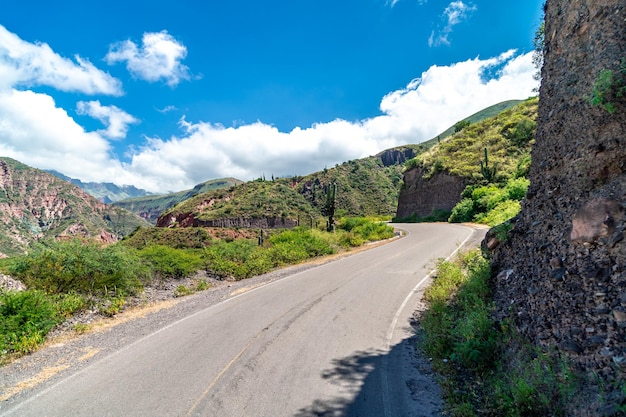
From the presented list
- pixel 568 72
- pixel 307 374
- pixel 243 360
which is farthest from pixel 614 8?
pixel 243 360

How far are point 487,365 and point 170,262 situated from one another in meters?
11.7

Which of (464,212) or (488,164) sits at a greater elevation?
(488,164)

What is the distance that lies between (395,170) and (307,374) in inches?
5644

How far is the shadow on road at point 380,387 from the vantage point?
4.37m

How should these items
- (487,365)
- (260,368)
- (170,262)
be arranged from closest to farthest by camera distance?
1. (487,365)
2. (260,368)
3. (170,262)

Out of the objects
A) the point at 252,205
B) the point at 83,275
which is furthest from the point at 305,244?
the point at 252,205

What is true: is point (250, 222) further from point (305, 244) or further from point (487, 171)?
point (305, 244)

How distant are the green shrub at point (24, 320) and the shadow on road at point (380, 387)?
633cm

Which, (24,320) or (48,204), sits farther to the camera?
(48,204)

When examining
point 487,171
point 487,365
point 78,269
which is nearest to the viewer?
point 487,365

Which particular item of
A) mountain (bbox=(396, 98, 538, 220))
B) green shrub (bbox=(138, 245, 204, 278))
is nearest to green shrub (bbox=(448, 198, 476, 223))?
mountain (bbox=(396, 98, 538, 220))

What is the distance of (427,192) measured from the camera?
50656 millimetres

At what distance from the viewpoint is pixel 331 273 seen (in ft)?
47.7

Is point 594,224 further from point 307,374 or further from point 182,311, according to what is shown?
point 182,311
